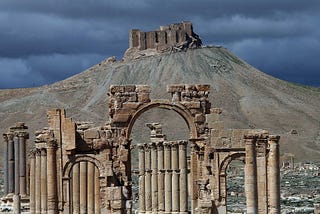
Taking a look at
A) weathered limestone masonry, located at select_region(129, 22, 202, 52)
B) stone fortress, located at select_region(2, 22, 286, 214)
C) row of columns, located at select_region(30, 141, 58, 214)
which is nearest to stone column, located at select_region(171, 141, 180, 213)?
stone fortress, located at select_region(2, 22, 286, 214)

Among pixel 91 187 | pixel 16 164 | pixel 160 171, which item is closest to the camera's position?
pixel 91 187

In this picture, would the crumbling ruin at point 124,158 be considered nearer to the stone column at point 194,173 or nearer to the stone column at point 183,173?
the stone column at point 194,173

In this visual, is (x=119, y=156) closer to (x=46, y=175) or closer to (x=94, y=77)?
(x=46, y=175)

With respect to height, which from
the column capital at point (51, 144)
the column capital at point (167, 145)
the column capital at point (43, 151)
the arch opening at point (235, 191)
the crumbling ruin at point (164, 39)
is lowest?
the arch opening at point (235, 191)

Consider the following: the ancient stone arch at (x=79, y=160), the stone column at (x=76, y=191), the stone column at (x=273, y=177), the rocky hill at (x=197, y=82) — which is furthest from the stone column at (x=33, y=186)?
the rocky hill at (x=197, y=82)

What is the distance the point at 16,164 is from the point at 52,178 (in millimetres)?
13421

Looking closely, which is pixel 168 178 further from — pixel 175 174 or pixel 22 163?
pixel 22 163

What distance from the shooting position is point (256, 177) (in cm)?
3281

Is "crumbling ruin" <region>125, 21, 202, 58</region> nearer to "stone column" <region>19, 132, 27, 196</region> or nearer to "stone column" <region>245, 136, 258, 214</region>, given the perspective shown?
"stone column" <region>19, 132, 27, 196</region>

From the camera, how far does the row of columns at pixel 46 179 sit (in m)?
35.0

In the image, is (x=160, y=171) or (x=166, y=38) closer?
(x=160, y=171)

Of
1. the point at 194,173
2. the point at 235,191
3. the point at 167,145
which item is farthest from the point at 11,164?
the point at 235,191

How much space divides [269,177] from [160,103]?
6701 mm

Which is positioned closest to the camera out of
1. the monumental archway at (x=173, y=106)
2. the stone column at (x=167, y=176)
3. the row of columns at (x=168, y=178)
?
the monumental archway at (x=173, y=106)
